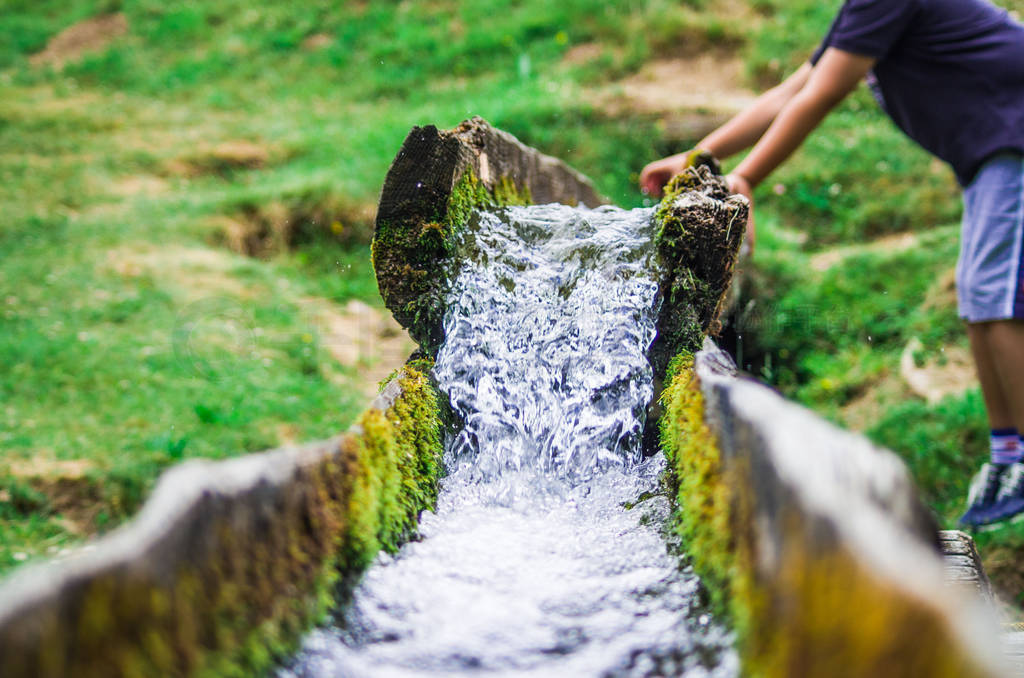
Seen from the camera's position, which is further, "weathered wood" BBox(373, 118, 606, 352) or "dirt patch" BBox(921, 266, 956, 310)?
"dirt patch" BBox(921, 266, 956, 310)

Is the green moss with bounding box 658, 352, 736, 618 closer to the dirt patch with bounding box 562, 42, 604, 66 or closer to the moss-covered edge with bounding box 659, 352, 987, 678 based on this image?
the moss-covered edge with bounding box 659, 352, 987, 678

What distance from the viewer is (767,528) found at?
1.00 metres

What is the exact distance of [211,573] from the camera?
3.38 feet

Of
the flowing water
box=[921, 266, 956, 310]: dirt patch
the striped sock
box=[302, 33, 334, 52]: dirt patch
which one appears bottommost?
the striped sock

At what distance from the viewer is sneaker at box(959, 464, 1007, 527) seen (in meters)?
3.45

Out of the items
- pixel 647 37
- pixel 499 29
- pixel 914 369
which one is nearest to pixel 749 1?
pixel 647 37

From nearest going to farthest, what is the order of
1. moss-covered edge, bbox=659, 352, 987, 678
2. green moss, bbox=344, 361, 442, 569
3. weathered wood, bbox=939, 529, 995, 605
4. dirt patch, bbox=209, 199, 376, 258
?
moss-covered edge, bbox=659, 352, 987, 678 < green moss, bbox=344, 361, 442, 569 < weathered wood, bbox=939, 529, 995, 605 < dirt patch, bbox=209, 199, 376, 258

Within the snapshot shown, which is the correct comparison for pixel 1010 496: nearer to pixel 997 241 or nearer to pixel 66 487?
pixel 997 241

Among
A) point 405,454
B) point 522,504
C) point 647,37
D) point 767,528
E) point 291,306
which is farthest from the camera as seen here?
point 647,37

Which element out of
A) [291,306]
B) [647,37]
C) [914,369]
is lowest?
[914,369]

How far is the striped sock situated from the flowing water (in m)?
2.06

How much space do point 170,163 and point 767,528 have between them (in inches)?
376

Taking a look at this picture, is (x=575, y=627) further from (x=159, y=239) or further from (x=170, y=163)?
(x=170, y=163)

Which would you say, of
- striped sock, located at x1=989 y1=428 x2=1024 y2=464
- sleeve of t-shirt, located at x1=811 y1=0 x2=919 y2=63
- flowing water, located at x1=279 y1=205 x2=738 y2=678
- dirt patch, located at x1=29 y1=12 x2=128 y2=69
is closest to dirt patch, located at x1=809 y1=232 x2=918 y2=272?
striped sock, located at x1=989 y1=428 x2=1024 y2=464
